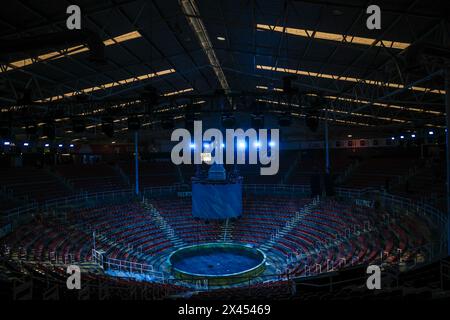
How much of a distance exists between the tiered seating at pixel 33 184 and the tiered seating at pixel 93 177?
1.64 meters

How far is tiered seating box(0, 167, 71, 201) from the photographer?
78.9ft

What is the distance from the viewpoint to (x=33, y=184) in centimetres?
2617

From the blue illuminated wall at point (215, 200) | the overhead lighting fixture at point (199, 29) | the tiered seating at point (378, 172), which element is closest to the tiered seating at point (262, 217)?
the blue illuminated wall at point (215, 200)

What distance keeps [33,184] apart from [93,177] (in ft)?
23.3

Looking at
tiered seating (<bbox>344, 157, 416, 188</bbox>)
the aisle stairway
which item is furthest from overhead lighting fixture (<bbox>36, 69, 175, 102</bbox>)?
tiered seating (<bbox>344, 157, 416, 188</bbox>)

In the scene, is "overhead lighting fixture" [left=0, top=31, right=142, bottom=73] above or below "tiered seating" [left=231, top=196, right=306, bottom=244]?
above

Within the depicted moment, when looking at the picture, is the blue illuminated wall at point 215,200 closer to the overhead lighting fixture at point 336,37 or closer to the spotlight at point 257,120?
the spotlight at point 257,120

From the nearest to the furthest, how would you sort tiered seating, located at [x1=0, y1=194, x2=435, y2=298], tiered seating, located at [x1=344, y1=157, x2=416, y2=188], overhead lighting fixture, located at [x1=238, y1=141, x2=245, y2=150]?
tiered seating, located at [x1=0, y1=194, x2=435, y2=298]
tiered seating, located at [x1=344, y1=157, x2=416, y2=188]
overhead lighting fixture, located at [x1=238, y1=141, x2=245, y2=150]

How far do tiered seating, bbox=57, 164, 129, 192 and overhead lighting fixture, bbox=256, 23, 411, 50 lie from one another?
23.3 metres

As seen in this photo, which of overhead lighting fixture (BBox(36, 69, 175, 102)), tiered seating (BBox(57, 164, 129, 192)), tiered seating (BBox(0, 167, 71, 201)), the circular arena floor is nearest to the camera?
the circular arena floor

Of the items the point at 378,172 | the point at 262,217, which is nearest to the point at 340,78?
the point at 262,217

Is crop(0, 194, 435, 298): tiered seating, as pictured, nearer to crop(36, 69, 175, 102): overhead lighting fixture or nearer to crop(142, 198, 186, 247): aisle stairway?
crop(142, 198, 186, 247): aisle stairway

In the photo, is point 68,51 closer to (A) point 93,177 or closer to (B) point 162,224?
(B) point 162,224
